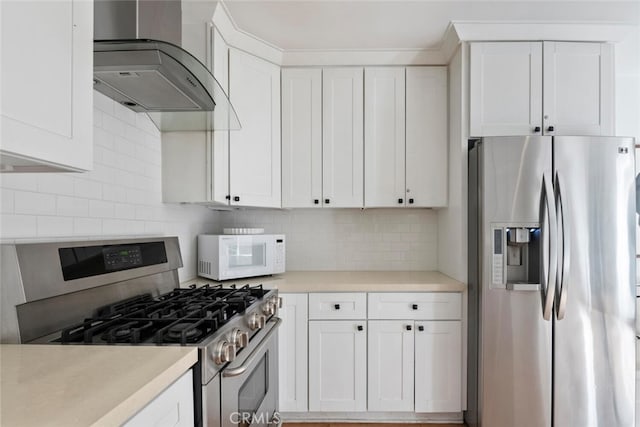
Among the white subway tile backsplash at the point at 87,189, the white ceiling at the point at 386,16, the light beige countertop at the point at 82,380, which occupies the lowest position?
the light beige countertop at the point at 82,380

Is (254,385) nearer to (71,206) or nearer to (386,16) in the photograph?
(71,206)

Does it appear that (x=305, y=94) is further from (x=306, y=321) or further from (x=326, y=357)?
(x=326, y=357)

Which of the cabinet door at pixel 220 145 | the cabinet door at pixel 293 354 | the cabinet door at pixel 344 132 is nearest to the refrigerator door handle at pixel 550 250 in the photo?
the cabinet door at pixel 344 132

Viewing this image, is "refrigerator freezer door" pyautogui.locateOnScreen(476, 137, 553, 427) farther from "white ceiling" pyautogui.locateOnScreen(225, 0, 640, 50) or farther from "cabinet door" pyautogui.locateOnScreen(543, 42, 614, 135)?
"white ceiling" pyautogui.locateOnScreen(225, 0, 640, 50)

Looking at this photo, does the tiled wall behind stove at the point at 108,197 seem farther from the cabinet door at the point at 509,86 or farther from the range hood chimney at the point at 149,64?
the cabinet door at the point at 509,86

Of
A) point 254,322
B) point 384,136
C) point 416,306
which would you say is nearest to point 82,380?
point 254,322

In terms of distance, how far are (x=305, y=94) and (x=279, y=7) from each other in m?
0.67

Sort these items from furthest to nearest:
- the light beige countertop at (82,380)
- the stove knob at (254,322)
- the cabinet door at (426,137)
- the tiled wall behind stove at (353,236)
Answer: the tiled wall behind stove at (353,236), the cabinet door at (426,137), the stove knob at (254,322), the light beige countertop at (82,380)

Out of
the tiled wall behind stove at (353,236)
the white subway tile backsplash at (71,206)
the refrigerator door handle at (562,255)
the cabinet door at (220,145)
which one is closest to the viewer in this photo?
the white subway tile backsplash at (71,206)

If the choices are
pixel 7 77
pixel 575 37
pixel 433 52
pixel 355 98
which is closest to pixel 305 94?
pixel 355 98

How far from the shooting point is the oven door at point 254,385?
124cm

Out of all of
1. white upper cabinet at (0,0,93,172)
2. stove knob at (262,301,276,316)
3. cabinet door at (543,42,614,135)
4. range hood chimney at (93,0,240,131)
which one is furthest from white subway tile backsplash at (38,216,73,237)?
cabinet door at (543,42,614,135)

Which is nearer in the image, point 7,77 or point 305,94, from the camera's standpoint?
point 7,77

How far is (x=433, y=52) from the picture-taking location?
8.56 feet
